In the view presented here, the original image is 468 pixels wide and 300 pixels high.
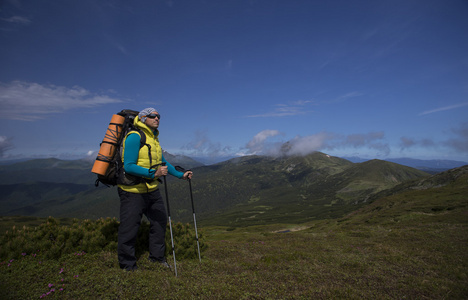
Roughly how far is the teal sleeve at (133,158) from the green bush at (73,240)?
374cm

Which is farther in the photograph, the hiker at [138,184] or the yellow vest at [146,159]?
the yellow vest at [146,159]

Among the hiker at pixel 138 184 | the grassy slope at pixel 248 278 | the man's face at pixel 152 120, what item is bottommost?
the grassy slope at pixel 248 278

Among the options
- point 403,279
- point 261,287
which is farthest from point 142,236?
point 403,279

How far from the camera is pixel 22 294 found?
537 centimetres

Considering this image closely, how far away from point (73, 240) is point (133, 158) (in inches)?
180

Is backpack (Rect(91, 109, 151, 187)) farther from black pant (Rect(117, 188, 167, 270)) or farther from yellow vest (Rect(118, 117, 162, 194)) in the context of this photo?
black pant (Rect(117, 188, 167, 270))

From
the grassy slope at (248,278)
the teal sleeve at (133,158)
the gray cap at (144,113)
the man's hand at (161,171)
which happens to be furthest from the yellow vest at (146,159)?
the grassy slope at (248,278)

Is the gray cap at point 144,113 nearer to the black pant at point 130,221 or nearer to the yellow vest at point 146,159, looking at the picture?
the yellow vest at point 146,159

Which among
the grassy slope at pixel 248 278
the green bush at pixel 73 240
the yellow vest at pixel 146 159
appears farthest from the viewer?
the green bush at pixel 73 240

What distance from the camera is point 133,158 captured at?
7102 mm

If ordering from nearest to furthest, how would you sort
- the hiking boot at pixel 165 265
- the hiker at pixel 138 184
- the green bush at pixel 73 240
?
1. the hiker at pixel 138 184
2. the green bush at pixel 73 240
3. the hiking boot at pixel 165 265

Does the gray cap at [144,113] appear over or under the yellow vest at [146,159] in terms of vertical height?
over

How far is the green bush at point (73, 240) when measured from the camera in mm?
7617

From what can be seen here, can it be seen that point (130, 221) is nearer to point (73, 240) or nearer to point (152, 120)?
point (73, 240)
